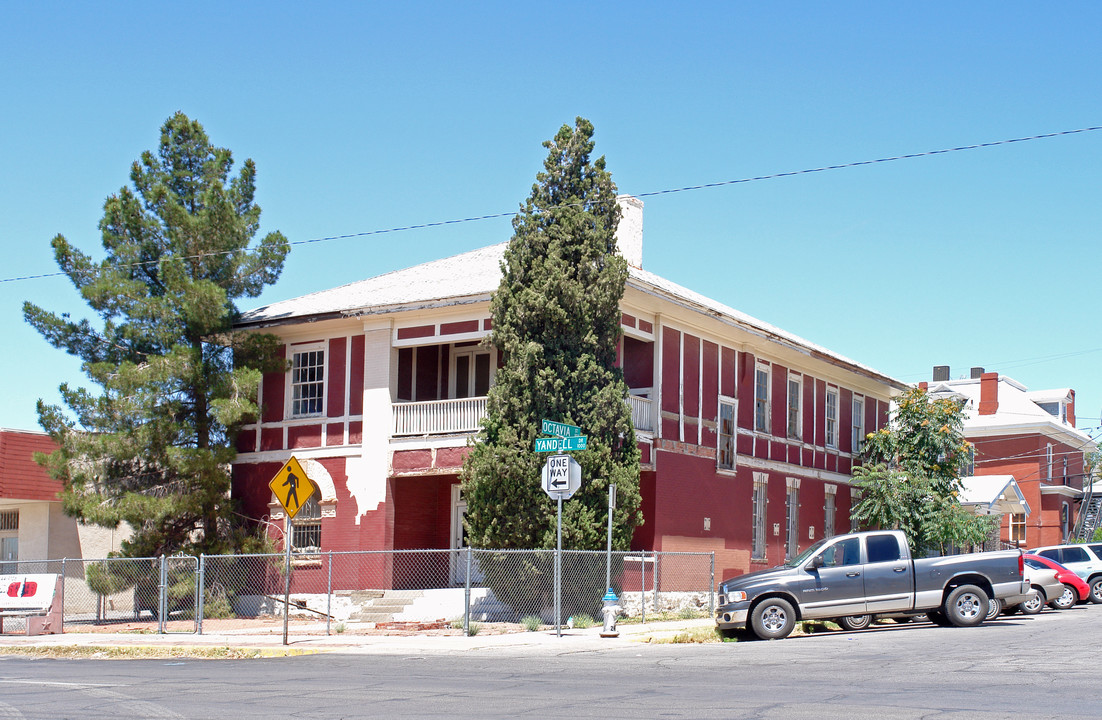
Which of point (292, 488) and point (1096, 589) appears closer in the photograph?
point (292, 488)

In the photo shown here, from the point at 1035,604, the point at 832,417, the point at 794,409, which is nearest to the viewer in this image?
the point at 1035,604

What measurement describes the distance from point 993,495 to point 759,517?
1151 centimetres

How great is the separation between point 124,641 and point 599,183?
38.7 feet

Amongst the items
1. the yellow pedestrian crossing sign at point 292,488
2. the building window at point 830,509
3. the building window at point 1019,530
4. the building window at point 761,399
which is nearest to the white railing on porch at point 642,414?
the building window at point 761,399

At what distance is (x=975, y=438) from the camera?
52094mm

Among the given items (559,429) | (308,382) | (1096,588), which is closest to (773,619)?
(559,429)

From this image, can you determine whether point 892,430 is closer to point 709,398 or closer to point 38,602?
point 709,398

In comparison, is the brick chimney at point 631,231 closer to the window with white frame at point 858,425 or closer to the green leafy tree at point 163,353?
the green leafy tree at point 163,353

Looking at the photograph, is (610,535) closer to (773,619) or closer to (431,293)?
(773,619)

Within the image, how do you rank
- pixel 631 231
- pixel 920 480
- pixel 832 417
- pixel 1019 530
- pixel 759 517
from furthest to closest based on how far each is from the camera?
pixel 1019 530 → pixel 832 417 → pixel 920 480 → pixel 759 517 → pixel 631 231

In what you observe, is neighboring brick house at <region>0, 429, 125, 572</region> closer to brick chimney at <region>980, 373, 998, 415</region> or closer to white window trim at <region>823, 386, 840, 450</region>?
white window trim at <region>823, 386, 840, 450</region>

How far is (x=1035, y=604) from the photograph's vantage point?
2425 cm

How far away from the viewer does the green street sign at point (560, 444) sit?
19.6 meters

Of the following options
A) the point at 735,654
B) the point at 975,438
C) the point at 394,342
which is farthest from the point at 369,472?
the point at 975,438
